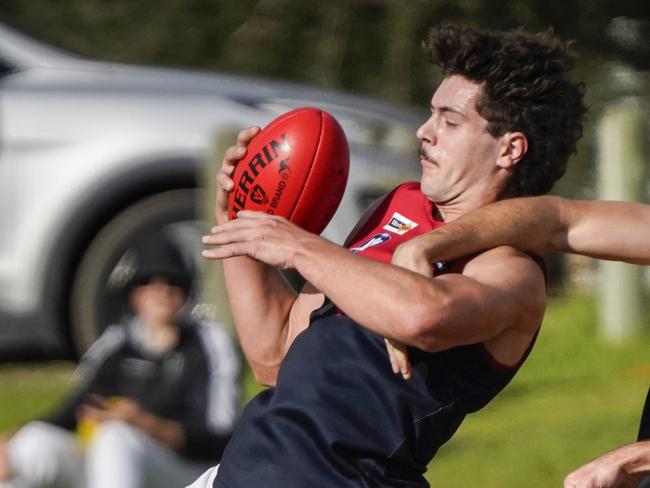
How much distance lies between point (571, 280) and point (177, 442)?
4871 mm

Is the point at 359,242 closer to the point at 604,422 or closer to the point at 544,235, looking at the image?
the point at 544,235

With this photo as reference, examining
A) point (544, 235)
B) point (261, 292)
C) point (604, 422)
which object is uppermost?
point (544, 235)

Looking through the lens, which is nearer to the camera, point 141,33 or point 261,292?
point 261,292

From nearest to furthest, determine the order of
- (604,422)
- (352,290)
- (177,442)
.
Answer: (352,290) < (177,442) < (604,422)

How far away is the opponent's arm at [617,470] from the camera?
3105 mm

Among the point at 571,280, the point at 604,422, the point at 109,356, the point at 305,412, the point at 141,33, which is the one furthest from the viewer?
the point at 141,33

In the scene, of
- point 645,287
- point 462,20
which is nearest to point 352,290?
point 645,287

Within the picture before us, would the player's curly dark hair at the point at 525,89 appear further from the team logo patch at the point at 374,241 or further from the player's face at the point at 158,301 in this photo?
Answer: the player's face at the point at 158,301

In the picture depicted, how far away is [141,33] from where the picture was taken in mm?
11250

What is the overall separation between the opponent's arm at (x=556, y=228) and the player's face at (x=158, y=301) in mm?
2781

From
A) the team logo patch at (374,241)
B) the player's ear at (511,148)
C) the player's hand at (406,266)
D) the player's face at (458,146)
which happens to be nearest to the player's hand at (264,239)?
the player's hand at (406,266)

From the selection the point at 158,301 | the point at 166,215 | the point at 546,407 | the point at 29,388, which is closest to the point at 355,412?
the point at 158,301

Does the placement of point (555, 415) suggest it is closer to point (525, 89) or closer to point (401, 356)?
point (525, 89)

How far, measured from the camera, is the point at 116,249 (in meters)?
7.62
